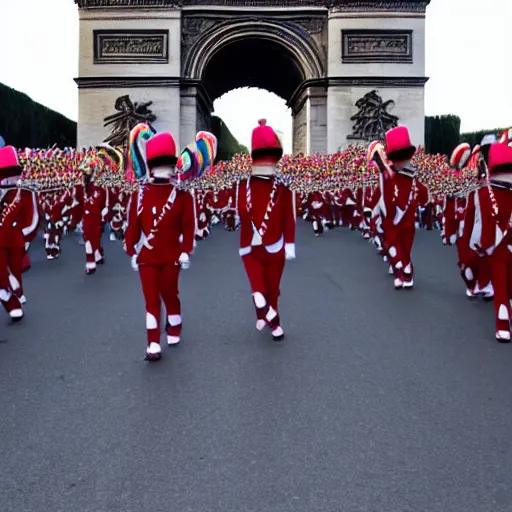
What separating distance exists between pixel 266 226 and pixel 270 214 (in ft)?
0.38

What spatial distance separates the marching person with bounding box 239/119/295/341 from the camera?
20.6ft

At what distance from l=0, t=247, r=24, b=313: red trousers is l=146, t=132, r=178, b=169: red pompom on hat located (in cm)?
241

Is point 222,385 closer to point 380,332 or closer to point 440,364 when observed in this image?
point 440,364

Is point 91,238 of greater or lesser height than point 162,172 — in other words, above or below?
below

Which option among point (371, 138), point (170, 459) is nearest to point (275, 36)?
point (371, 138)

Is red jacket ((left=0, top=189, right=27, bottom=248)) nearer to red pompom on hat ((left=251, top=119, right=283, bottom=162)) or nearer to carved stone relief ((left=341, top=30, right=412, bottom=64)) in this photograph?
red pompom on hat ((left=251, top=119, right=283, bottom=162))

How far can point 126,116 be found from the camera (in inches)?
1011

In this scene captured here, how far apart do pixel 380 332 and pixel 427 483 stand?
3335 millimetres

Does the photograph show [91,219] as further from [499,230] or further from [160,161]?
[499,230]

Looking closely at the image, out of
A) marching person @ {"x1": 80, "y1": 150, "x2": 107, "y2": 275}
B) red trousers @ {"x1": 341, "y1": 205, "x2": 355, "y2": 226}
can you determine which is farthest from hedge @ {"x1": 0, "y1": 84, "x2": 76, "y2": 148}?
marching person @ {"x1": 80, "y1": 150, "x2": 107, "y2": 275}

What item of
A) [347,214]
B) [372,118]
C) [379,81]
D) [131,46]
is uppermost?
[131,46]

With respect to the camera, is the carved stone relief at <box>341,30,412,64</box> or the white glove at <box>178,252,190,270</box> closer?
the white glove at <box>178,252,190,270</box>

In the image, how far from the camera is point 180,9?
1026 inches

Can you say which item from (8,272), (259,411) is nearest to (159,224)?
(259,411)
